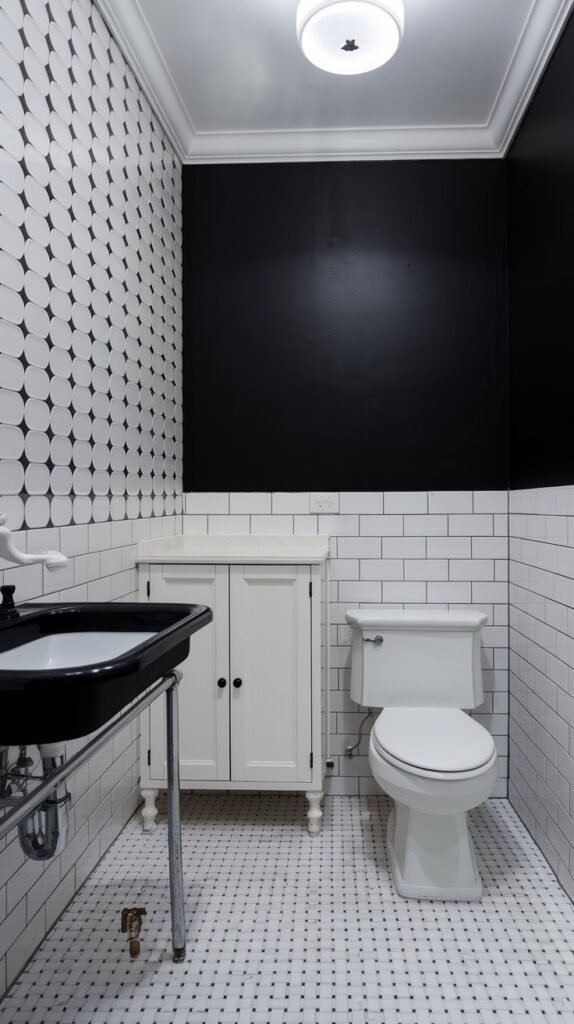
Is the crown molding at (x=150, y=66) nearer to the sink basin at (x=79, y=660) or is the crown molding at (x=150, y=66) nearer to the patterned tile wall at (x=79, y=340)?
the patterned tile wall at (x=79, y=340)

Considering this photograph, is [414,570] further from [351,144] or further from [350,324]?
[351,144]

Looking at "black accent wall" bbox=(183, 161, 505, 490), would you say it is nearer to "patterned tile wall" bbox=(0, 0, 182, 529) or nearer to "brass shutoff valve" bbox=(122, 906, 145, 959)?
"patterned tile wall" bbox=(0, 0, 182, 529)

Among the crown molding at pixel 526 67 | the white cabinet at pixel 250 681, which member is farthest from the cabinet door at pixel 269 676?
the crown molding at pixel 526 67

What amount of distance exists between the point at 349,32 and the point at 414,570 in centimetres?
185

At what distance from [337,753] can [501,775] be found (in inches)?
26.8

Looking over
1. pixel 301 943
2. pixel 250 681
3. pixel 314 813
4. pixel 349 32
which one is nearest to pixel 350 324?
pixel 349 32

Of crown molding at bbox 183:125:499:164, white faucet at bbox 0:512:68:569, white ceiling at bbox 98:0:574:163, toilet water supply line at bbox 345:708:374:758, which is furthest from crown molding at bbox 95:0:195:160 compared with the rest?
toilet water supply line at bbox 345:708:374:758

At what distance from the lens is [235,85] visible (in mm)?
2357

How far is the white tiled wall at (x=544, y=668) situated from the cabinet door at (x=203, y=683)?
109cm

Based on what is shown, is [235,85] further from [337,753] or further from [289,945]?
[289,945]

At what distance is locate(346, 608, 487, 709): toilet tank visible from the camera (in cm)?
232

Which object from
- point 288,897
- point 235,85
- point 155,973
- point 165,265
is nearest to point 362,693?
point 288,897

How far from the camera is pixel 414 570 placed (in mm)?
2635

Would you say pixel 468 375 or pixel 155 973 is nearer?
pixel 155 973
